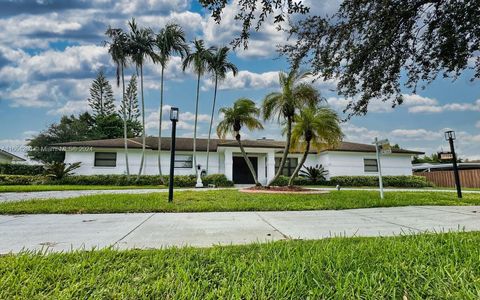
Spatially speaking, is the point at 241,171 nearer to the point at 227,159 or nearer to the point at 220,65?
the point at 227,159

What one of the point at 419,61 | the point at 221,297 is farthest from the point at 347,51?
the point at 221,297

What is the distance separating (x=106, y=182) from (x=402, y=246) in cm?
2038

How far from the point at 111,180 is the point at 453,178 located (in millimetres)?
27144

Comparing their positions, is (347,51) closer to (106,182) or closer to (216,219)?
(216,219)

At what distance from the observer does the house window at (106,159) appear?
21.8m

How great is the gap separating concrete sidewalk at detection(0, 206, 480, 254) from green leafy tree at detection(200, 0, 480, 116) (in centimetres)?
339

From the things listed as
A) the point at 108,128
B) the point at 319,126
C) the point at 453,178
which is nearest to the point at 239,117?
the point at 319,126

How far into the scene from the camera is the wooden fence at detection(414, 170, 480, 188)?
22141mm

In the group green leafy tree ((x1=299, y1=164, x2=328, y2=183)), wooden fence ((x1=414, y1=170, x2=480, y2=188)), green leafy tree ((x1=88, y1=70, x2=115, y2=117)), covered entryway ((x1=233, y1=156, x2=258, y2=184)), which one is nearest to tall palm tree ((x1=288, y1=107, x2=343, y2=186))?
green leafy tree ((x1=299, y1=164, x2=328, y2=183))

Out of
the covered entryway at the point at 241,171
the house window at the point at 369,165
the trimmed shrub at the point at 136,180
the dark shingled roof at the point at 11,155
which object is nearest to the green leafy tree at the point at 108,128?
the dark shingled roof at the point at 11,155

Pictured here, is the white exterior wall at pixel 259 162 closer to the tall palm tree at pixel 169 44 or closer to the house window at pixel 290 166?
the house window at pixel 290 166

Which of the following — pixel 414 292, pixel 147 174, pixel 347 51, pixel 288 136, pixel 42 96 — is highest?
pixel 42 96

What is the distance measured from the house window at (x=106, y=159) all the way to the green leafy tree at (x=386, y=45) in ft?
61.8

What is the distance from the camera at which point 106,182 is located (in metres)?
20.0
